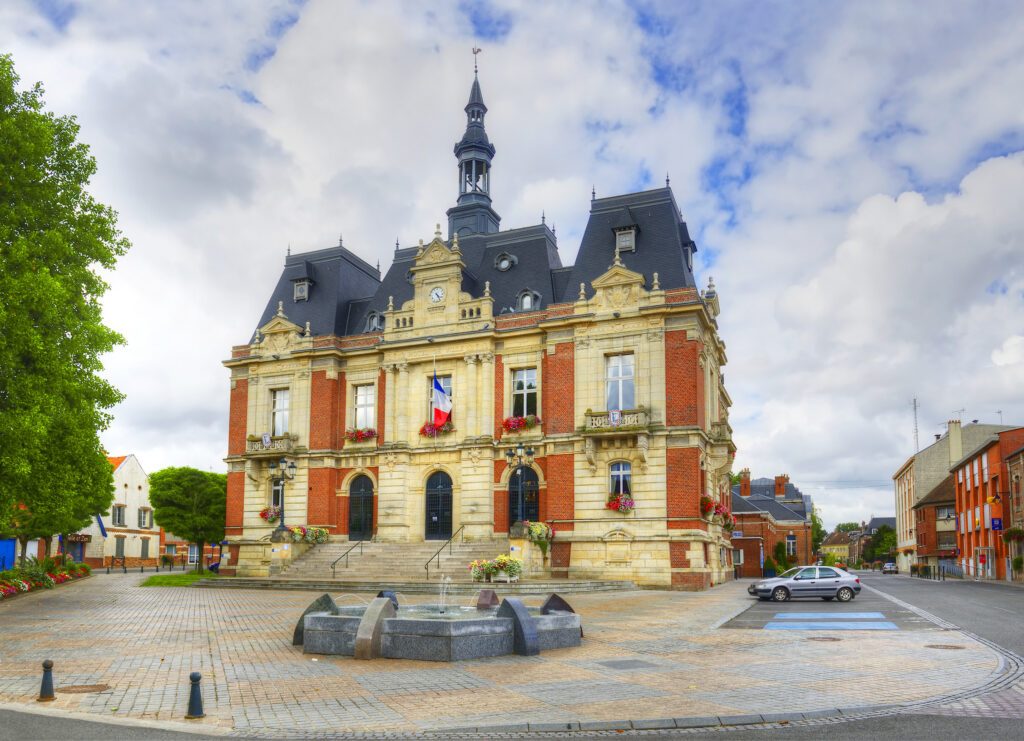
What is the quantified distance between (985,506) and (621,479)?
33.5 metres

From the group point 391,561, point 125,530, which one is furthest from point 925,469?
point 125,530

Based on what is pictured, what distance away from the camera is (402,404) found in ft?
142

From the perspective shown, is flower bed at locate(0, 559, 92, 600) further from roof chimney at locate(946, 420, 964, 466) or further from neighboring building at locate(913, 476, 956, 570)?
roof chimney at locate(946, 420, 964, 466)

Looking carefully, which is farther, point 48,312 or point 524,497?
point 524,497

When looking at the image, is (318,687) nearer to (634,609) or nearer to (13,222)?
(634,609)

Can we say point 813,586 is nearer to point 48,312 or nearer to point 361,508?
point 361,508

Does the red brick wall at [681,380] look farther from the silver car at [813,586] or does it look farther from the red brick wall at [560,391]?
the silver car at [813,586]

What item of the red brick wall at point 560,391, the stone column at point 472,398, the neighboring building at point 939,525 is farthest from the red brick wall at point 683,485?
the neighboring building at point 939,525

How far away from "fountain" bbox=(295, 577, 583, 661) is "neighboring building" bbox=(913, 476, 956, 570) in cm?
7149

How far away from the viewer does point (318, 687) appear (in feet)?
40.3

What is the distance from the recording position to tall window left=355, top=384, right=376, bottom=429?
1772 inches

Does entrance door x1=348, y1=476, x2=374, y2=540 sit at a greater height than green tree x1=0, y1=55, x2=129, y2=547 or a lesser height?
lesser

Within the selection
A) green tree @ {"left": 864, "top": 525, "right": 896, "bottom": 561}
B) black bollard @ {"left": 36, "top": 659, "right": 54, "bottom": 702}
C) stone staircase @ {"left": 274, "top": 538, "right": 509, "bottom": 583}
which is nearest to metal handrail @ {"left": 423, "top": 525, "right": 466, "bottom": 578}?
stone staircase @ {"left": 274, "top": 538, "right": 509, "bottom": 583}

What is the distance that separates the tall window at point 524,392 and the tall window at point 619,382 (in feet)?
12.6
